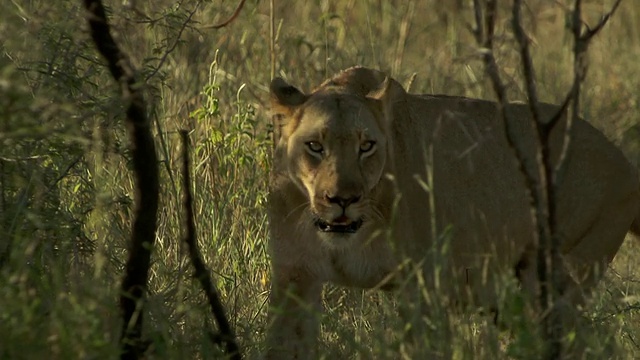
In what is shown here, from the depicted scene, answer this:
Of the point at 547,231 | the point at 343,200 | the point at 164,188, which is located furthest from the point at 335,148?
the point at 164,188

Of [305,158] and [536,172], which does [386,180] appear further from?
[536,172]

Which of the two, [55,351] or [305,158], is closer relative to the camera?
[55,351]

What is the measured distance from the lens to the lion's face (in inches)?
197

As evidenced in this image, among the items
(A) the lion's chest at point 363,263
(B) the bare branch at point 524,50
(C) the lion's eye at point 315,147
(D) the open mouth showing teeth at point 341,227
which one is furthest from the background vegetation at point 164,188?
(C) the lion's eye at point 315,147

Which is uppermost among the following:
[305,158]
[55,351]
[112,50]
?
[112,50]

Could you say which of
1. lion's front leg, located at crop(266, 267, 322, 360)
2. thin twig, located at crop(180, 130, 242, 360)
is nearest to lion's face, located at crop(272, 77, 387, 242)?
lion's front leg, located at crop(266, 267, 322, 360)

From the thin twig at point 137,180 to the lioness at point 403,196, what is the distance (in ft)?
1.97

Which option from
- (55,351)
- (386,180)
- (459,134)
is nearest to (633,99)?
(459,134)

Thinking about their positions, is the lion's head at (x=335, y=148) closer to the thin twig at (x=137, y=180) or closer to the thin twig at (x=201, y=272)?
the thin twig at (x=201, y=272)

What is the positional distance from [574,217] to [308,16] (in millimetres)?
4577

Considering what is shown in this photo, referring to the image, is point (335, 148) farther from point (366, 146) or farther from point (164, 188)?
point (164, 188)

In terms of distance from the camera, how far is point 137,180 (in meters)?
4.46

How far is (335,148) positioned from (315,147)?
95 mm

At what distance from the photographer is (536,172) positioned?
19.0 feet
